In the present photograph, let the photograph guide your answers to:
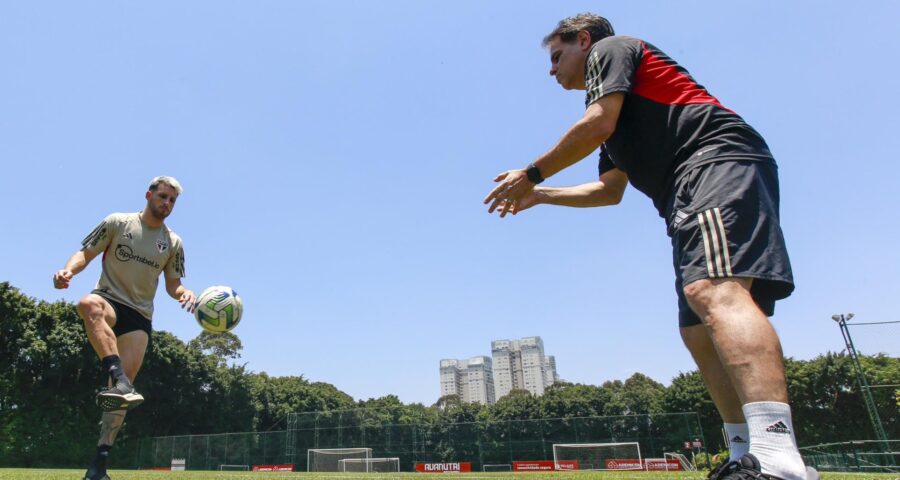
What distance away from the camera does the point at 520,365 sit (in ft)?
494

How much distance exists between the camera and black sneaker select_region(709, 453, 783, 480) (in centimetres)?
166

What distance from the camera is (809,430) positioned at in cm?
4425

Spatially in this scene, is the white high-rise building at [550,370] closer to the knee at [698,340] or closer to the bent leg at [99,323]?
the bent leg at [99,323]

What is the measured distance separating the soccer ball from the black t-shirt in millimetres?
4876

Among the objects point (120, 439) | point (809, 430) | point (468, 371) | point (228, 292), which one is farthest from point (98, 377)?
point (468, 371)

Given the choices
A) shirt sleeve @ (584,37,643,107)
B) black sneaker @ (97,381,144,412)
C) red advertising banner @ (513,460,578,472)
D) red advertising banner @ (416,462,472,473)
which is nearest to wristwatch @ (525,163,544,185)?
shirt sleeve @ (584,37,643,107)

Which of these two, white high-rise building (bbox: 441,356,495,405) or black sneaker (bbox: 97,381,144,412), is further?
white high-rise building (bbox: 441,356,495,405)

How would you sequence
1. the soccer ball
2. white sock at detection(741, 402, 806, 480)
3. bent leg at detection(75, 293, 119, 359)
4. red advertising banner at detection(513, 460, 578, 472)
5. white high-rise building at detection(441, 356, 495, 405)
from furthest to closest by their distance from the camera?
1. white high-rise building at detection(441, 356, 495, 405)
2. red advertising banner at detection(513, 460, 578, 472)
3. the soccer ball
4. bent leg at detection(75, 293, 119, 359)
5. white sock at detection(741, 402, 806, 480)

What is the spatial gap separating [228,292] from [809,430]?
5124 centimetres

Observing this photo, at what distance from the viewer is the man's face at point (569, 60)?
9.51ft

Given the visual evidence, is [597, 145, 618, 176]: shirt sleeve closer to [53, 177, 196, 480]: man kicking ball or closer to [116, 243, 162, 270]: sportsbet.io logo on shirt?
[53, 177, 196, 480]: man kicking ball

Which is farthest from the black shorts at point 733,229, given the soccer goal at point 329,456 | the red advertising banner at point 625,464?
the soccer goal at point 329,456

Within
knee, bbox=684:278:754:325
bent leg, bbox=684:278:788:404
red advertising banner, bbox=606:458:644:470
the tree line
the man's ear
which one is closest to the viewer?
bent leg, bbox=684:278:788:404

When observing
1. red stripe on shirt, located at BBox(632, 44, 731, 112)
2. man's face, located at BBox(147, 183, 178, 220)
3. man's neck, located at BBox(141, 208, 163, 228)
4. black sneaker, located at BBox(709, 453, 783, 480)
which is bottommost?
black sneaker, located at BBox(709, 453, 783, 480)
